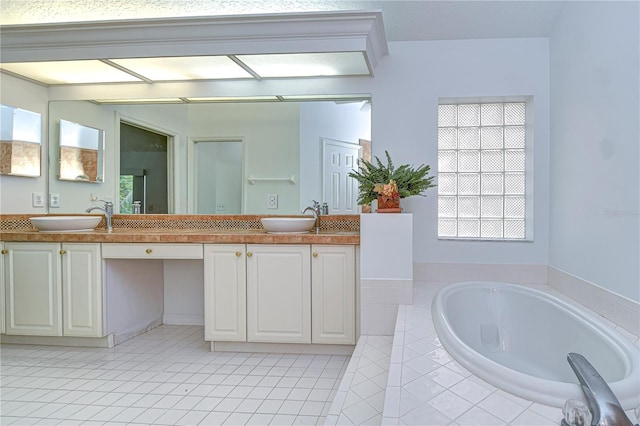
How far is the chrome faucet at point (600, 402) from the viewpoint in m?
0.98

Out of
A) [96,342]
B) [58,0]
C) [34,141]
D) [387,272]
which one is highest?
[58,0]

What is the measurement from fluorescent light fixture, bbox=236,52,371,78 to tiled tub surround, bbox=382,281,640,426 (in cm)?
198

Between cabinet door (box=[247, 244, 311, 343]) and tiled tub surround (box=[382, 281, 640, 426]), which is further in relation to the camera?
cabinet door (box=[247, 244, 311, 343])

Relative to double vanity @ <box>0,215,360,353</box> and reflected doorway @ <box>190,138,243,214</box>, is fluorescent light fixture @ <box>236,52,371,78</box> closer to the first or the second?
reflected doorway @ <box>190,138,243,214</box>

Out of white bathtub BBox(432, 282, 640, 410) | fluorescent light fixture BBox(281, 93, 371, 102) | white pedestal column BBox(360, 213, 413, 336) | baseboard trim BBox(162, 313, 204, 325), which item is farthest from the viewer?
baseboard trim BBox(162, 313, 204, 325)

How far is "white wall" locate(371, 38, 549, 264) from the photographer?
9.99 ft

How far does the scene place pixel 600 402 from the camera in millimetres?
1045

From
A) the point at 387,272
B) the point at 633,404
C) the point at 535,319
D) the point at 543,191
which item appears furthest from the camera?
the point at 543,191

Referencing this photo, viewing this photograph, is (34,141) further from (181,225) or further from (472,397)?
(472,397)

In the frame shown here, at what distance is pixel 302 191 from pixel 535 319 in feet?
6.05

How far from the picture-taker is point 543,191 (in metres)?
3.05

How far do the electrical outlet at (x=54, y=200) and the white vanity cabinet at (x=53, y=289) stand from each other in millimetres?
577

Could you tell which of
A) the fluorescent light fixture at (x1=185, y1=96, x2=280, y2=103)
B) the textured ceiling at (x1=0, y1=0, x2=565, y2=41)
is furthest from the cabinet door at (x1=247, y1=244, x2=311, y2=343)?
the textured ceiling at (x1=0, y1=0, x2=565, y2=41)

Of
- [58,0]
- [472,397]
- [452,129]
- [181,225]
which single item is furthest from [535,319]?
[58,0]
